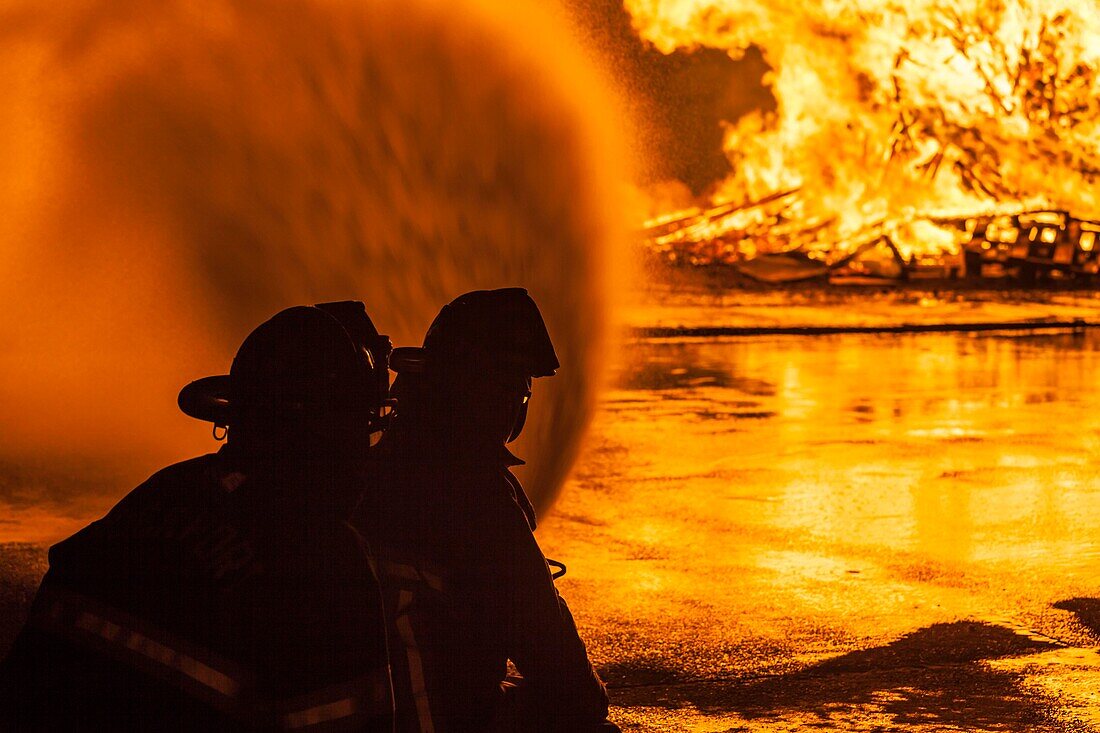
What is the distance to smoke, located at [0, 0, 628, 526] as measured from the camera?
4848 mm

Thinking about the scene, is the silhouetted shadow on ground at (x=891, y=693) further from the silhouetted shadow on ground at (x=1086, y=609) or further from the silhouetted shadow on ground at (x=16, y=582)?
the silhouetted shadow on ground at (x=16, y=582)

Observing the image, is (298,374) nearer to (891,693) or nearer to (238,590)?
(238,590)

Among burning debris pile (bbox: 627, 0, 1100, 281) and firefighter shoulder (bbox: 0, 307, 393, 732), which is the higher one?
burning debris pile (bbox: 627, 0, 1100, 281)

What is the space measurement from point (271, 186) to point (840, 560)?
2657 millimetres

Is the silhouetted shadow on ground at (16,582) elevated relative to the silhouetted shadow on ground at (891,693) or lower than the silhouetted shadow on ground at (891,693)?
elevated

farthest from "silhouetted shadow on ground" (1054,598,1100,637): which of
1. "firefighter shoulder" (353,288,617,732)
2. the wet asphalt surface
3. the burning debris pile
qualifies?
the burning debris pile

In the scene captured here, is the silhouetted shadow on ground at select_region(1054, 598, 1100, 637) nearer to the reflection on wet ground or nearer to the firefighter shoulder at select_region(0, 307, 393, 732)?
the reflection on wet ground

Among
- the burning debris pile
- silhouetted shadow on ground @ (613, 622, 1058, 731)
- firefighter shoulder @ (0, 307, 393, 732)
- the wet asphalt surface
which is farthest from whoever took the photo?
the burning debris pile

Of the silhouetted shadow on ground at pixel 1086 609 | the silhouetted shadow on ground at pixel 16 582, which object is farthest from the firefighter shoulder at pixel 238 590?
the silhouetted shadow on ground at pixel 1086 609

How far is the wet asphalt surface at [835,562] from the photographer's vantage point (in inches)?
157

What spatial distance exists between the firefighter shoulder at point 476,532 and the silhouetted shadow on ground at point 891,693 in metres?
1.64

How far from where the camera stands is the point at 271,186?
4898mm

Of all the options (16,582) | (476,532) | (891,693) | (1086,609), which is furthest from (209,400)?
(1086,609)

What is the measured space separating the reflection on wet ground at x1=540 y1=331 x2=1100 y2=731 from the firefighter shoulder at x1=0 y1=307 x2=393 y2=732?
2168 millimetres
